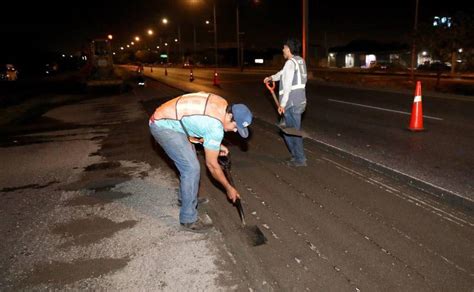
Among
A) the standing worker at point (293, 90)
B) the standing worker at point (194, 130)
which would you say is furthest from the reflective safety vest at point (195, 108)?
the standing worker at point (293, 90)

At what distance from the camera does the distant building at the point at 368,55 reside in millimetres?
62125

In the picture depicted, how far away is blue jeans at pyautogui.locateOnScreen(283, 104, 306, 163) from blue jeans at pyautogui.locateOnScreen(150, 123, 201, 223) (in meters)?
2.59

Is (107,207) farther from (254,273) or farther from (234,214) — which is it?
(254,273)

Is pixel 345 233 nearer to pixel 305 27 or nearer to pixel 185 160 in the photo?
pixel 185 160

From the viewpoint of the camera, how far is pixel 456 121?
9664 millimetres

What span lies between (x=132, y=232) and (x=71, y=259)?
0.70m

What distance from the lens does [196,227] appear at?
167 inches

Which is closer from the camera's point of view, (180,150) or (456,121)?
(180,150)

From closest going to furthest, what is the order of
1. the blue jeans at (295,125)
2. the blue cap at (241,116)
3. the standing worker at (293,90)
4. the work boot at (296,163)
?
the blue cap at (241,116) < the standing worker at (293,90) < the blue jeans at (295,125) < the work boot at (296,163)

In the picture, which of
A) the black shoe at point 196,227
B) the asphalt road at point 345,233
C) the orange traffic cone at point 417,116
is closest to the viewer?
the asphalt road at point 345,233

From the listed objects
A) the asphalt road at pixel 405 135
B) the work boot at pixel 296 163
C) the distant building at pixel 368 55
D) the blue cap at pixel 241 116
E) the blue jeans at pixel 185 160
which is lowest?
the work boot at pixel 296 163

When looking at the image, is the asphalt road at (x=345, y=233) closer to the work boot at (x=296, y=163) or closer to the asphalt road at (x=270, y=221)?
the asphalt road at (x=270, y=221)

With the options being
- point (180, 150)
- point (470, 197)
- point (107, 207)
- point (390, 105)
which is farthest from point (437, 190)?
point (390, 105)

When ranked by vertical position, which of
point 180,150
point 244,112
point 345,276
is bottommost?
point 345,276
